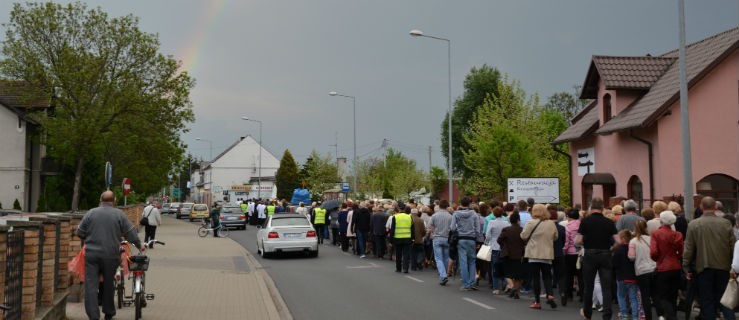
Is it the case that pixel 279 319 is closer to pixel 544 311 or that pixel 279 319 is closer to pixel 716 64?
pixel 544 311

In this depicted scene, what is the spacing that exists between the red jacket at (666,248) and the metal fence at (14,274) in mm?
8133

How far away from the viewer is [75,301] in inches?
447

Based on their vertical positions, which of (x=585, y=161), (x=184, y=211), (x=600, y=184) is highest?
(x=585, y=161)

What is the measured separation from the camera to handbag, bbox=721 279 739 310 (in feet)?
27.7

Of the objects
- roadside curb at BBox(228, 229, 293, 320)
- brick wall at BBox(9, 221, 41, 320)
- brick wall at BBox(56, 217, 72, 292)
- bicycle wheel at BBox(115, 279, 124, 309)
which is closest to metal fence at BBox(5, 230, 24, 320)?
brick wall at BBox(9, 221, 41, 320)

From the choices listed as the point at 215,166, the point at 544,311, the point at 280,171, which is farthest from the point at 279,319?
the point at 215,166

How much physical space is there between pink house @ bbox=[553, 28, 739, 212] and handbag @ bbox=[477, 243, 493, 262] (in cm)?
928

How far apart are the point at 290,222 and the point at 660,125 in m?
12.2

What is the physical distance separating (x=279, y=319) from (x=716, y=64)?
1771 cm

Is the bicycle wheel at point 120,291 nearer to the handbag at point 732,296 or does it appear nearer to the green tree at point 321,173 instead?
the handbag at point 732,296

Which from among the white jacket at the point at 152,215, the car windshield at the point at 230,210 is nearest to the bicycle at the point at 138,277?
the white jacket at the point at 152,215

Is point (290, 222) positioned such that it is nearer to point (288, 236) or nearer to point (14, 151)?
point (288, 236)

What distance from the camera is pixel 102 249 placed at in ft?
29.5

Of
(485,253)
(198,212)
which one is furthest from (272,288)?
(198,212)
